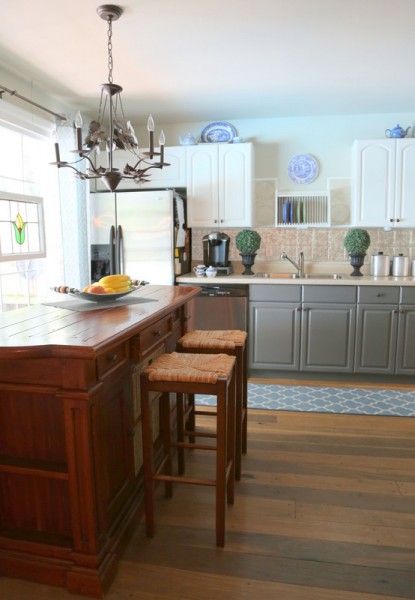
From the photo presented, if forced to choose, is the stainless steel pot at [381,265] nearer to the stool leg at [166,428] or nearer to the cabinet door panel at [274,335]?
the cabinet door panel at [274,335]

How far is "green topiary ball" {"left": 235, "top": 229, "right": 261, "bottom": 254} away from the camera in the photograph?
14.5 feet

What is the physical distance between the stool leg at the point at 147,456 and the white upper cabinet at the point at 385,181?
3.11 meters

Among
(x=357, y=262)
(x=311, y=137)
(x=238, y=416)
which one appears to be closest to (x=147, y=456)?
(x=238, y=416)

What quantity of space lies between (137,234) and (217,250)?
86 cm

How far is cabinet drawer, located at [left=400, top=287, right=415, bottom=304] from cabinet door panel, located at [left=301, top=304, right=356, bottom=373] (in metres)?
0.42

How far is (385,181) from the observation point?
4094mm

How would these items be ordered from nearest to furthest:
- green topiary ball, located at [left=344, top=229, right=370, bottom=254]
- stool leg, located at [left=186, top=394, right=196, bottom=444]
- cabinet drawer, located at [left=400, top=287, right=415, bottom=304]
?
stool leg, located at [left=186, top=394, right=196, bottom=444] < cabinet drawer, located at [left=400, top=287, right=415, bottom=304] < green topiary ball, located at [left=344, top=229, right=370, bottom=254]

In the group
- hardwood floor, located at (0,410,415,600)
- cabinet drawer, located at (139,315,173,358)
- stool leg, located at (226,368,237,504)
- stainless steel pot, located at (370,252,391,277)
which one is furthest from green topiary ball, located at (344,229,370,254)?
stool leg, located at (226,368,237,504)

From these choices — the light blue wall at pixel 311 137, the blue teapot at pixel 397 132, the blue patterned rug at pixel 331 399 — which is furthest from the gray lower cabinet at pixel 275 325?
the blue teapot at pixel 397 132

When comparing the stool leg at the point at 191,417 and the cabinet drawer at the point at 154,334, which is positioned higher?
the cabinet drawer at the point at 154,334

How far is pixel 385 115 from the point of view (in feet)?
14.2

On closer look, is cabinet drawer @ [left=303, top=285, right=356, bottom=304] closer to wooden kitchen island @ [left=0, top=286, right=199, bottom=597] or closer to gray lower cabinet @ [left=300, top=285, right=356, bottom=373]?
gray lower cabinet @ [left=300, top=285, right=356, bottom=373]

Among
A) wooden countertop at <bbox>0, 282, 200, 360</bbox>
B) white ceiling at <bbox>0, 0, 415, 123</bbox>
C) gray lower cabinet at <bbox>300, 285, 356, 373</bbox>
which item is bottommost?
gray lower cabinet at <bbox>300, 285, 356, 373</bbox>

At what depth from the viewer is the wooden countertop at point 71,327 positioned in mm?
1440
